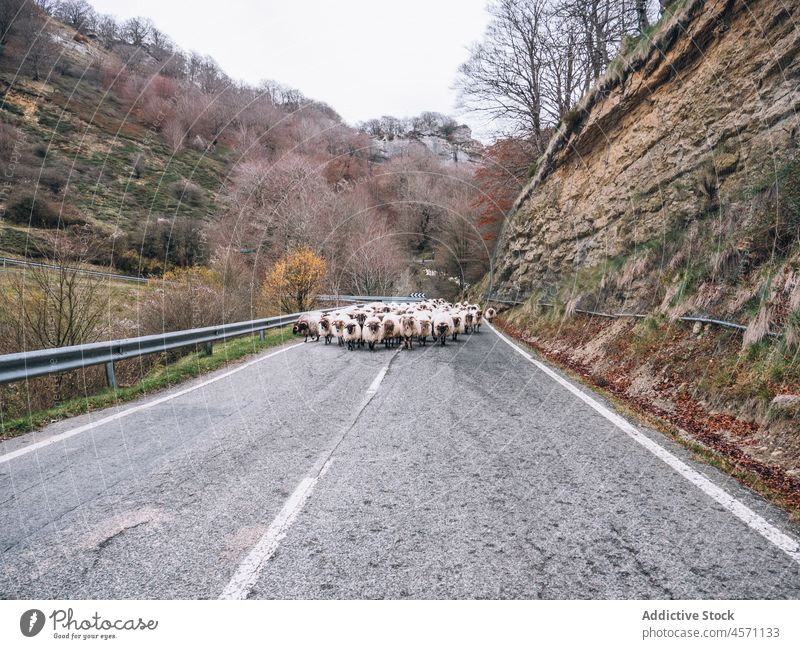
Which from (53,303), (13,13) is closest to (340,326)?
(53,303)

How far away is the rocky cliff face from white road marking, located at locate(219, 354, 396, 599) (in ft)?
19.5

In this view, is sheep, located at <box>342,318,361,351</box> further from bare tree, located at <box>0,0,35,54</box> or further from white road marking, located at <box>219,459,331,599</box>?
bare tree, located at <box>0,0,35,54</box>

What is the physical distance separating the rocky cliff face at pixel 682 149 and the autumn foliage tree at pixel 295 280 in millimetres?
11045

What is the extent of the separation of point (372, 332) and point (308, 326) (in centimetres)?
337

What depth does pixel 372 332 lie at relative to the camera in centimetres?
1169

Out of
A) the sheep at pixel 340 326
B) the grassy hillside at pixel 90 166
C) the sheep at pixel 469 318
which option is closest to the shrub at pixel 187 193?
the grassy hillside at pixel 90 166

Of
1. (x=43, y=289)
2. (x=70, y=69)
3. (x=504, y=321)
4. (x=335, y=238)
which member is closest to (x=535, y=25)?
(x=504, y=321)

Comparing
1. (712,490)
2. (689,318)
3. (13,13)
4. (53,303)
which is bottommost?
(712,490)

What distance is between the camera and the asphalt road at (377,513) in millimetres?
2080

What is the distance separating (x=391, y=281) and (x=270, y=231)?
11710 mm

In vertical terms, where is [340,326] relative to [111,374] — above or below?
above

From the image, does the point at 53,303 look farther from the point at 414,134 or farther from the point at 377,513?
the point at 414,134

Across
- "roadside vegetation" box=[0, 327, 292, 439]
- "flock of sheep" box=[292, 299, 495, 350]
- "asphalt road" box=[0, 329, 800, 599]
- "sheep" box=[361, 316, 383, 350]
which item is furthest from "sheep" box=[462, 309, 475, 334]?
"asphalt road" box=[0, 329, 800, 599]

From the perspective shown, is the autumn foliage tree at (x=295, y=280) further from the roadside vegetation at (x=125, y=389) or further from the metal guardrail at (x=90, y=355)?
the metal guardrail at (x=90, y=355)
